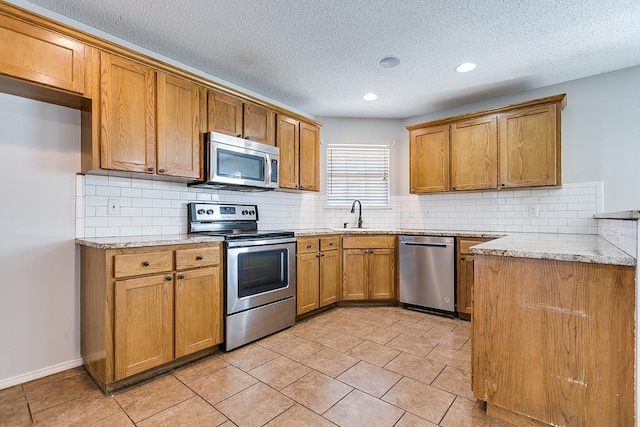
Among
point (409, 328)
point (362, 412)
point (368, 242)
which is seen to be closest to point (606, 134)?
point (368, 242)

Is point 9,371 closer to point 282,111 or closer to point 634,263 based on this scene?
point 282,111

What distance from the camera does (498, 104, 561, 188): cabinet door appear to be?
300 cm

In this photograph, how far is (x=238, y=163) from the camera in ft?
9.39

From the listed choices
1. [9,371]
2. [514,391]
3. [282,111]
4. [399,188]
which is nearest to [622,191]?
[399,188]

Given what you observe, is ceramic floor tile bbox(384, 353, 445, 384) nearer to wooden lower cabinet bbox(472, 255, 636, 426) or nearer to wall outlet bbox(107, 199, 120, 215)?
wooden lower cabinet bbox(472, 255, 636, 426)

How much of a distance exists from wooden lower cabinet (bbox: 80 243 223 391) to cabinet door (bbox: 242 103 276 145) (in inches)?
49.4

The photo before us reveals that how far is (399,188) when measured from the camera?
4.27 m

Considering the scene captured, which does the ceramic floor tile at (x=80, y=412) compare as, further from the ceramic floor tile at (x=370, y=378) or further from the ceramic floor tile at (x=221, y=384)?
the ceramic floor tile at (x=370, y=378)

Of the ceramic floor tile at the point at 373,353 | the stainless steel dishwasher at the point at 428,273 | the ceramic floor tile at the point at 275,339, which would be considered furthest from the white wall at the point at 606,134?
the ceramic floor tile at the point at 275,339

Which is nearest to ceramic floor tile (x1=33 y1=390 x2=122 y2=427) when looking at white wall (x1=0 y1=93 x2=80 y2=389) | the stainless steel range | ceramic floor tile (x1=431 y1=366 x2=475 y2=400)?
white wall (x1=0 y1=93 x2=80 y2=389)

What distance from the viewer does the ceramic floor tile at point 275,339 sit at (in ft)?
8.63

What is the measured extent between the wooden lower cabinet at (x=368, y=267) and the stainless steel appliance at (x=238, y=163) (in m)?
1.22

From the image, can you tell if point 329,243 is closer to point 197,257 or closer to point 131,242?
point 197,257

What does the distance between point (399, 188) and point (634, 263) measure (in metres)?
3.05
